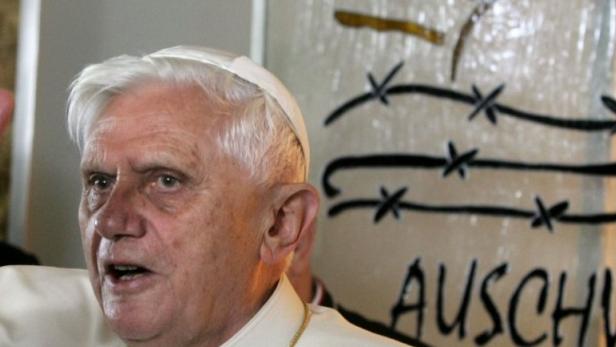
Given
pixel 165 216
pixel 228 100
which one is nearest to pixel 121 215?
pixel 165 216

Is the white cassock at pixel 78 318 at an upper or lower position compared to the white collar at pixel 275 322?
lower

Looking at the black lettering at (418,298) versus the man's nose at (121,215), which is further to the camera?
the black lettering at (418,298)

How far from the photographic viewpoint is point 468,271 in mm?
3080

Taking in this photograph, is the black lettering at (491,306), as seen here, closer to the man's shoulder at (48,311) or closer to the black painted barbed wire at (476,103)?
the black painted barbed wire at (476,103)

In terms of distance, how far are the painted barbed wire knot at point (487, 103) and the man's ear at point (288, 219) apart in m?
1.28

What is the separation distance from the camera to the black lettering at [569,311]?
299cm

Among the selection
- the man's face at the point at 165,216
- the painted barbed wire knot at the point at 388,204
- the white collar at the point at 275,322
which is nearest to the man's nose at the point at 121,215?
the man's face at the point at 165,216

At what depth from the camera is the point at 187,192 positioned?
1.74 meters

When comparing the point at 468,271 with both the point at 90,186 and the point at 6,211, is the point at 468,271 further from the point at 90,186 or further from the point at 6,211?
the point at 90,186

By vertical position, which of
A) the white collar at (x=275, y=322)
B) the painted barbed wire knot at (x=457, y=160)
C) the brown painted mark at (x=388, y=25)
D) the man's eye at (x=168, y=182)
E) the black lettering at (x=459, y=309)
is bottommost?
the black lettering at (x=459, y=309)

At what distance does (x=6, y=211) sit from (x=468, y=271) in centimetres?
112

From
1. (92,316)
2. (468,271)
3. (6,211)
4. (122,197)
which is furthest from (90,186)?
(468,271)

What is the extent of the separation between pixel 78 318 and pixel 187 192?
44cm

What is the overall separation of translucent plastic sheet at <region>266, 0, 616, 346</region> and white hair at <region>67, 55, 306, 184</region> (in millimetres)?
1316
